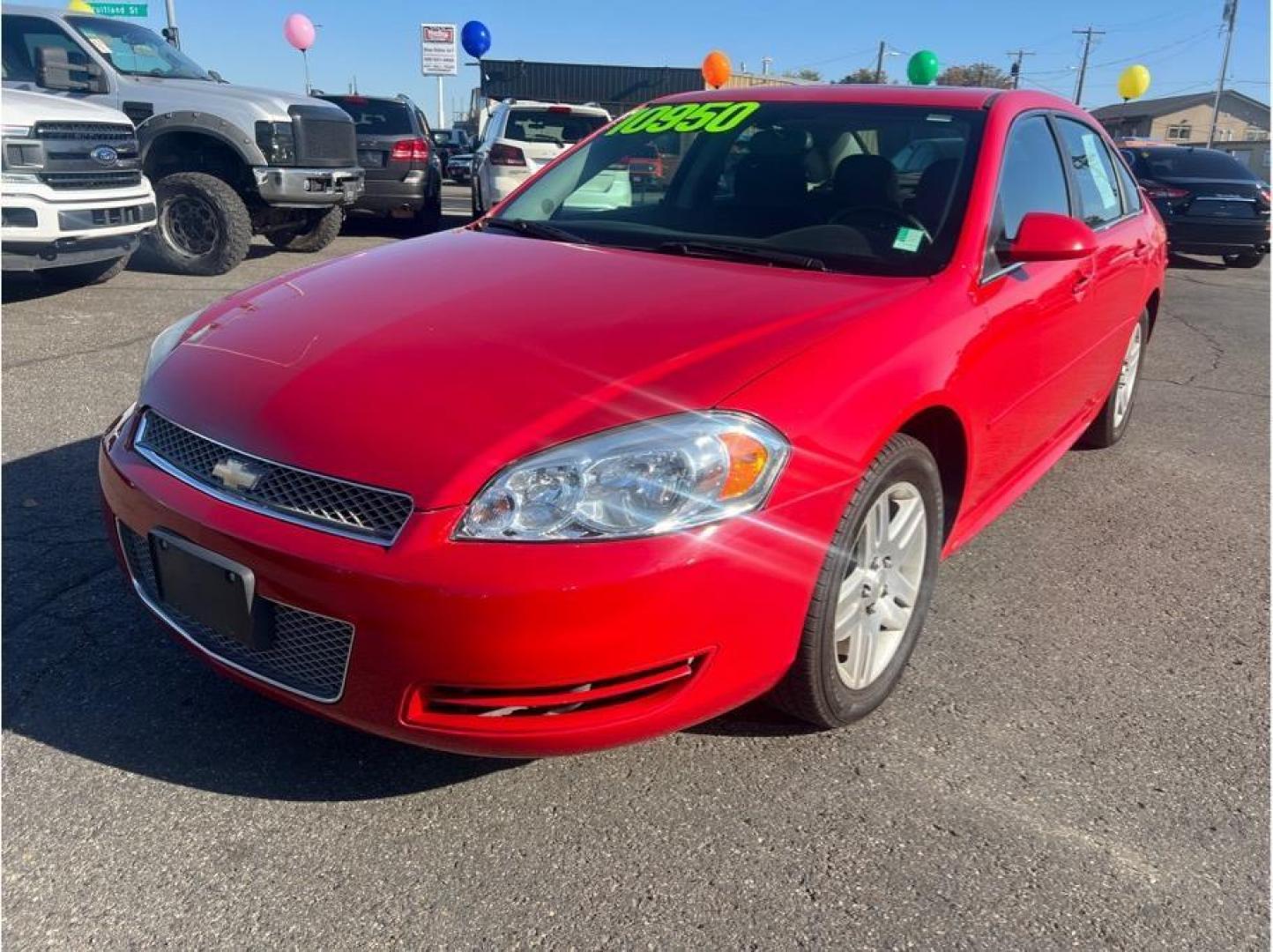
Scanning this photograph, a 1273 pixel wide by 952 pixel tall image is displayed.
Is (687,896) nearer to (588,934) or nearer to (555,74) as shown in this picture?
(588,934)

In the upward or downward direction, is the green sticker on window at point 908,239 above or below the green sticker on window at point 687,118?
below

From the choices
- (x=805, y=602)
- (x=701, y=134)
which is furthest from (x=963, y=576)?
(x=701, y=134)

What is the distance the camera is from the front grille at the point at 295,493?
186 centimetres

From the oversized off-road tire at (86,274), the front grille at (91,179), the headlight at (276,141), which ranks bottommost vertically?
the oversized off-road tire at (86,274)

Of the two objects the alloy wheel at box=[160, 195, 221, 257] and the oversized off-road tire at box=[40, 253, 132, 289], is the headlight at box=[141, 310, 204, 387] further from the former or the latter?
the alloy wheel at box=[160, 195, 221, 257]

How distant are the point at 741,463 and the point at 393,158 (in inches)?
409

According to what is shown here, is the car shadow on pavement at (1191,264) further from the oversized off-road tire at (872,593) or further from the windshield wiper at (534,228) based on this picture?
the oversized off-road tire at (872,593)

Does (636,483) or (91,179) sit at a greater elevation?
(91,179)

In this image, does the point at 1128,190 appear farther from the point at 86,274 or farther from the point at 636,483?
the point at 86,274

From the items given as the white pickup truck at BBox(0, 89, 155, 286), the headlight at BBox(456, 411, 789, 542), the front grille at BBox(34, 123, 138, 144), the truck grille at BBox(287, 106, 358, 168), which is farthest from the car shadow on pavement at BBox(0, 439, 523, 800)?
the truck grille at BBox(287, 106, 358, 168)

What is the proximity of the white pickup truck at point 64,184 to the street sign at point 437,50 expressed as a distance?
17.1 m

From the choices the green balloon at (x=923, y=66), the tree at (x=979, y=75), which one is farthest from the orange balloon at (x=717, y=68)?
the tree at (x=979, y=75)

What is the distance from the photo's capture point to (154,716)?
240 cm

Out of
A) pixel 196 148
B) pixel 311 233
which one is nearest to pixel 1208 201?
pixel 311 233
